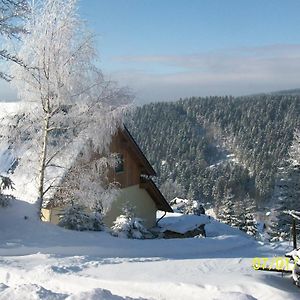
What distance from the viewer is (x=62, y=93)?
15078 mm

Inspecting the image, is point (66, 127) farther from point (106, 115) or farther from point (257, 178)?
point (257, 178)

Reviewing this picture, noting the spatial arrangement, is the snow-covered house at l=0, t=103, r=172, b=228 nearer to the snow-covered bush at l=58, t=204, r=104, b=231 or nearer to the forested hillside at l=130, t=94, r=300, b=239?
the snow-covered bush at l=58, t=204, r=104, b=231

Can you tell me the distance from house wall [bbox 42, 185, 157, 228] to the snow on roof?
0.87 metres

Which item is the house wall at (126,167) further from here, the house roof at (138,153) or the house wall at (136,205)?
the house wall at (136,205)

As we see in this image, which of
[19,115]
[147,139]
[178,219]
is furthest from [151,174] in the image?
[147,139]

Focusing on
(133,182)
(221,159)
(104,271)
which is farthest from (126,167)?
(221,159)

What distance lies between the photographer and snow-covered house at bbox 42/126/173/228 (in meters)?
22.5

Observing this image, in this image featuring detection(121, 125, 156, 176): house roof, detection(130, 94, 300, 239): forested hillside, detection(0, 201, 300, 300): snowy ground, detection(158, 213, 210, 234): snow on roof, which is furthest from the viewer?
detection(130, 94, 300, 239): forested hillside

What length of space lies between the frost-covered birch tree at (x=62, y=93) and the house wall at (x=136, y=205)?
7.17 metres

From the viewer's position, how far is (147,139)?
180 metres

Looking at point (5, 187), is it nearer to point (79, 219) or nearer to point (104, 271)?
point (79, 219)

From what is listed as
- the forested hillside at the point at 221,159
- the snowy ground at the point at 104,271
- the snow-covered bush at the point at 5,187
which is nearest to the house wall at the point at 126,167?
the snow-covered bush at the point at 5,187

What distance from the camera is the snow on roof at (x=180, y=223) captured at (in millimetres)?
25219

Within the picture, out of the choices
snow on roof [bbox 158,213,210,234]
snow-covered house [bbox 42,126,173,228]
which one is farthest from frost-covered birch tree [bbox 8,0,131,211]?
snow on roof [bbox 158,213,210,234]
